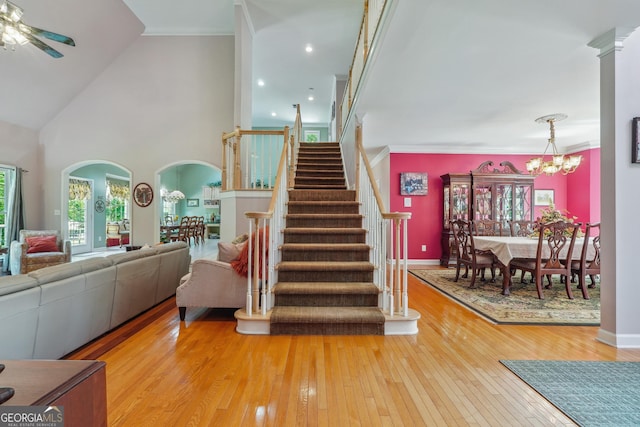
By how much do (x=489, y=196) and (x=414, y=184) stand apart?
5.34 ft

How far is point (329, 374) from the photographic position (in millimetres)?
2141

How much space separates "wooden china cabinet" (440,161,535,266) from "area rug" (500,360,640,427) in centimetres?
449

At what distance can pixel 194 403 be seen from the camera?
1.81 m

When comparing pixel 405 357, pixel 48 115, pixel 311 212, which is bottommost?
pixel 405 357

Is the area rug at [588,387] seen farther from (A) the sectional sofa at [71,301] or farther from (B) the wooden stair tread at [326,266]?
(A) the sectional sofa at [71,301]

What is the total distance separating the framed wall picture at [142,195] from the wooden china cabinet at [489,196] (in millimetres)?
6616

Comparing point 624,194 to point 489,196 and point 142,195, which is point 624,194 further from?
point 142,195

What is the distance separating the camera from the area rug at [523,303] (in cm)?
328

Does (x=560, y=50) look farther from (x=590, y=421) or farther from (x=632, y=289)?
(x=590, y=421)

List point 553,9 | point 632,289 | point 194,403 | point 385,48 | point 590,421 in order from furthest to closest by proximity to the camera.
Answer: point 385,48
point 632,289
point 553,9
point 194,403
point 590,421

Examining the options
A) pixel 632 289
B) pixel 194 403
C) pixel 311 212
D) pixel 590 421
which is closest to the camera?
pixel 590 421

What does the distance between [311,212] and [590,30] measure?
3533 millimetres

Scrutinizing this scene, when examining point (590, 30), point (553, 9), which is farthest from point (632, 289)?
point (553, 9)

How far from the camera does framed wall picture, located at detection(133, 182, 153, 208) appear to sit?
6668 mm
